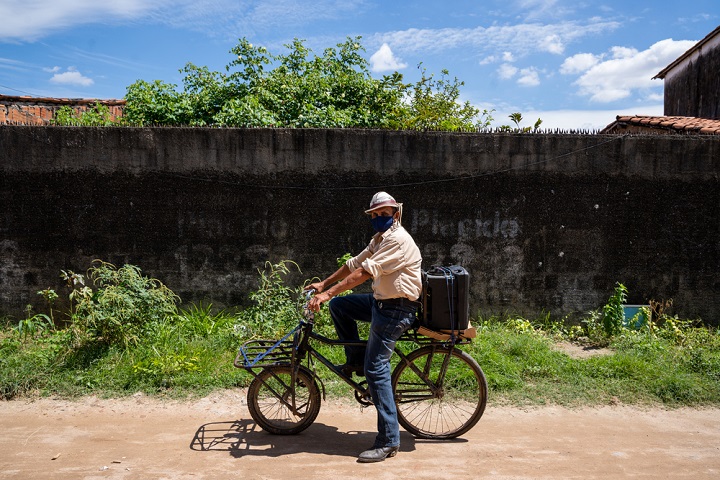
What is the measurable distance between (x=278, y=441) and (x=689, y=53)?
15.3 metres

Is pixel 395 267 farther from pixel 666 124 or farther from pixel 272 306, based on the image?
pixel 666 124

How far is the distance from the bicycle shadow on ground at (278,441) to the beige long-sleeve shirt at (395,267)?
1168mm

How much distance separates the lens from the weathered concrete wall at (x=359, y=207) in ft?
23.6

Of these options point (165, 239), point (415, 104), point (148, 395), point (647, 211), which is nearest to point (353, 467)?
point (148, 395)

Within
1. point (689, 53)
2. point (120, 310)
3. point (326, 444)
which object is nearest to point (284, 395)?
point (326, 444)

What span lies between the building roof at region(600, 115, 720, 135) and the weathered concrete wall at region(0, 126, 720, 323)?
73.2 inches

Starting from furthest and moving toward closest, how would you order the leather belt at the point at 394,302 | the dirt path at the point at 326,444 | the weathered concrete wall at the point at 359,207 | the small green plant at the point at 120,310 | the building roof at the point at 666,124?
the building roof at the point at 666,124
the weathered concrete wall at the point at 359,207
the small green plant at the point at 120,310
the leather belt at the point at 394,302
the dirt path at the point at 326,444

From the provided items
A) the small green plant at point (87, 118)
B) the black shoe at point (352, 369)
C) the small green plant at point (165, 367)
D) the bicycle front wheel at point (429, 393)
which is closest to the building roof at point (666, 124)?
the bicycle front wheel at point (429, 393)

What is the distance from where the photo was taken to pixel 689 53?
15.2m

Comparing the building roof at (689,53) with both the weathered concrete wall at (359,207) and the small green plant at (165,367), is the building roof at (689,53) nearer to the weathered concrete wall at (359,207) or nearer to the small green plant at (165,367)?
the weathered concrete wall at (359,207)

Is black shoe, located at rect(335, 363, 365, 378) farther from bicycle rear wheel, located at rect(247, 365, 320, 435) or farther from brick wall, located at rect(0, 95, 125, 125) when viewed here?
brick wall, located at rect(0, 95, 125, 125)

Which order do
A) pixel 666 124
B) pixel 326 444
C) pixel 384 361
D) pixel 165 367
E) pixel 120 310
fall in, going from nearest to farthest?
1. pixel 384 361
2. pixel 326 444
3. pixel 165 367
4. pixel 120 310
5. pixel 666 124

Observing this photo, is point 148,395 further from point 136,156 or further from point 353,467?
point 136,156

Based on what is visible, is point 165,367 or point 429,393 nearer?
point 429,393
